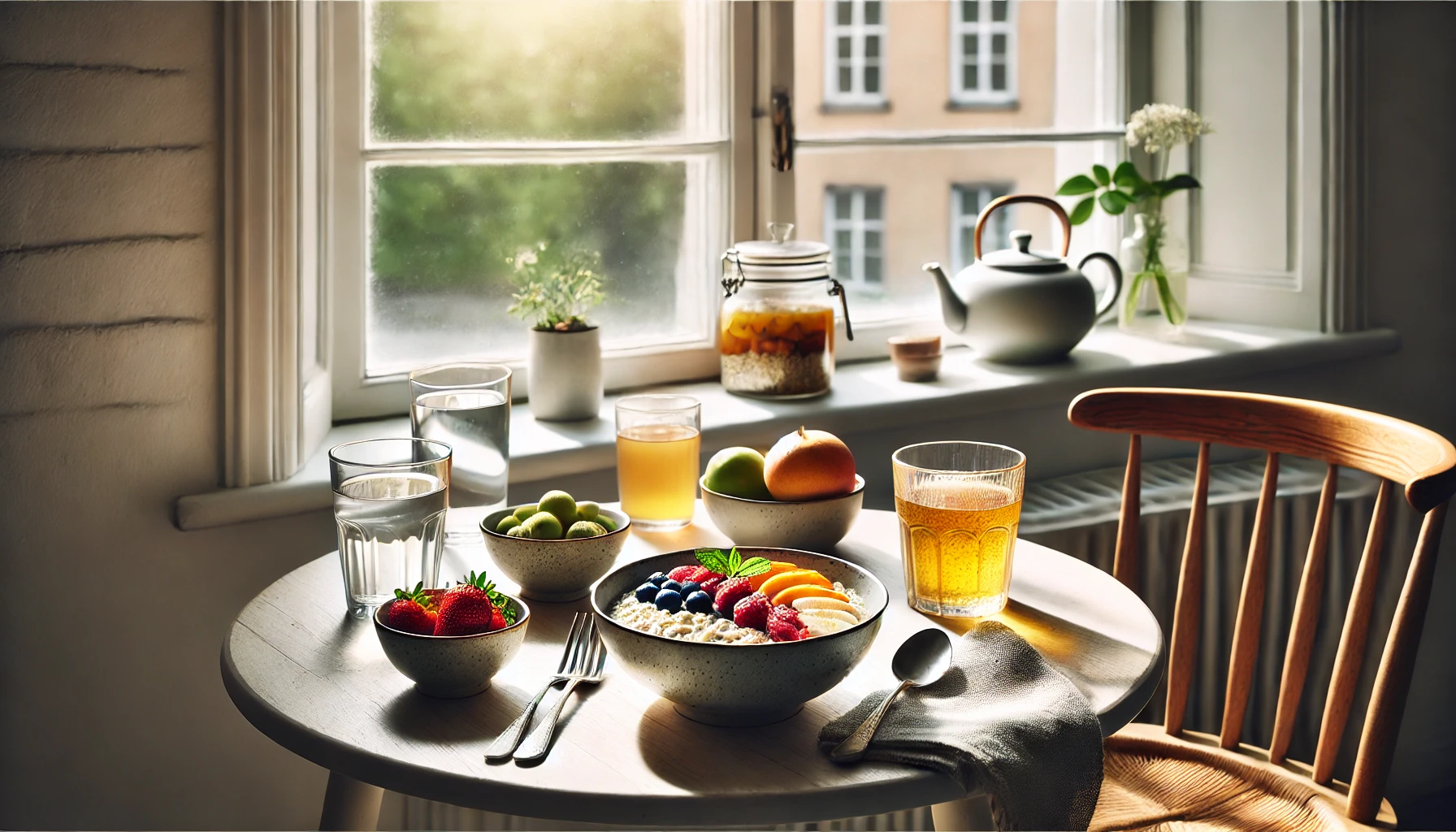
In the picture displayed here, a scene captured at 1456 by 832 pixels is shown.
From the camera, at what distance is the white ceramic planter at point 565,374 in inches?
70.1

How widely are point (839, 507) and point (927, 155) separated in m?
1.21

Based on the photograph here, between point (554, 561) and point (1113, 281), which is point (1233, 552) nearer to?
point (1113, 281)

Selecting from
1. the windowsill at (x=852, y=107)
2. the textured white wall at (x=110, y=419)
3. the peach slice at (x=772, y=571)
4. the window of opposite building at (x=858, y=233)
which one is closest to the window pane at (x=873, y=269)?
the window of opposite building at (x=858, y=233)

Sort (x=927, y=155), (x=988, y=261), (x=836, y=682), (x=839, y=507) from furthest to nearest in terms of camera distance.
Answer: (x=927, y=155) < (x=988, y=261) < (x=839, y=507) < (x=836, y=682)

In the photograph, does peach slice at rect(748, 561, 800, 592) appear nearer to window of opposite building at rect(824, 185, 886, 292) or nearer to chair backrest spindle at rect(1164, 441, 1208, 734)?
chair backrest spindle at rect(1164, 441, 1208, 734)

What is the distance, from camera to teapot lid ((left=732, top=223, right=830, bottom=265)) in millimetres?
1852

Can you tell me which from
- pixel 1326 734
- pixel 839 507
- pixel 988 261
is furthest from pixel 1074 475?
pixel 839 507

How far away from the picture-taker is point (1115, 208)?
2283 millimetres

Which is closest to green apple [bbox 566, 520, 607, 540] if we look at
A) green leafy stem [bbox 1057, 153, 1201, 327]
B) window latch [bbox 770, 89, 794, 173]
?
window latch [bbox 770, 89, 794, 173]

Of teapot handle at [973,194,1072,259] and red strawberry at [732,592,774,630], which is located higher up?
teapot handle at [973,194,1072,259]

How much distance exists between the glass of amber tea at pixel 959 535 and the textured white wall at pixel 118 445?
0.78 m

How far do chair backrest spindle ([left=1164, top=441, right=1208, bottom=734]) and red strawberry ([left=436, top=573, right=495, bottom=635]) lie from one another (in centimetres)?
91

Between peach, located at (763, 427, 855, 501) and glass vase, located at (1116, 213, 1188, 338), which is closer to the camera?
peach, located at (763, 427, 855, 501)

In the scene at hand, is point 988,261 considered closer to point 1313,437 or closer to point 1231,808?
point 1313,437
